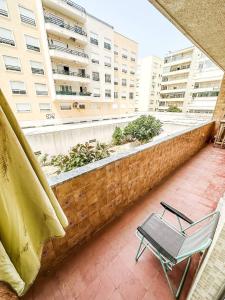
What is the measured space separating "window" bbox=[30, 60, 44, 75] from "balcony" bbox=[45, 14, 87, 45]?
288 cm

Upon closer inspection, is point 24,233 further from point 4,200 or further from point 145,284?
point 145,284

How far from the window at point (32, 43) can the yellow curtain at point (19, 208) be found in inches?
626

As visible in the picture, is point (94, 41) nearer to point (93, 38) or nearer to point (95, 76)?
point (93, 38)

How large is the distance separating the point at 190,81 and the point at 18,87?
84.9 feet

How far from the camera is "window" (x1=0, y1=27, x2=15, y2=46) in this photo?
34.9 feet

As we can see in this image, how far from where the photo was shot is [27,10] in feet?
37.0

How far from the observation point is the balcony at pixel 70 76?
516 inches

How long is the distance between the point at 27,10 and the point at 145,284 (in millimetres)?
17789

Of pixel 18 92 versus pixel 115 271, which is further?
pixel 18 92

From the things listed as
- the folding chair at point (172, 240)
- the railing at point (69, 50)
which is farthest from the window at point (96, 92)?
the folding chair at point (172, 240)

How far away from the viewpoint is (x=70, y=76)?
1386 centimetres

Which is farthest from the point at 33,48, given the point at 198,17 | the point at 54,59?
the point at 198,17

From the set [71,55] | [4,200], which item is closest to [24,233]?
[4,200]

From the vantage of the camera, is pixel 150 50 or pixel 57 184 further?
pixel 150 50
